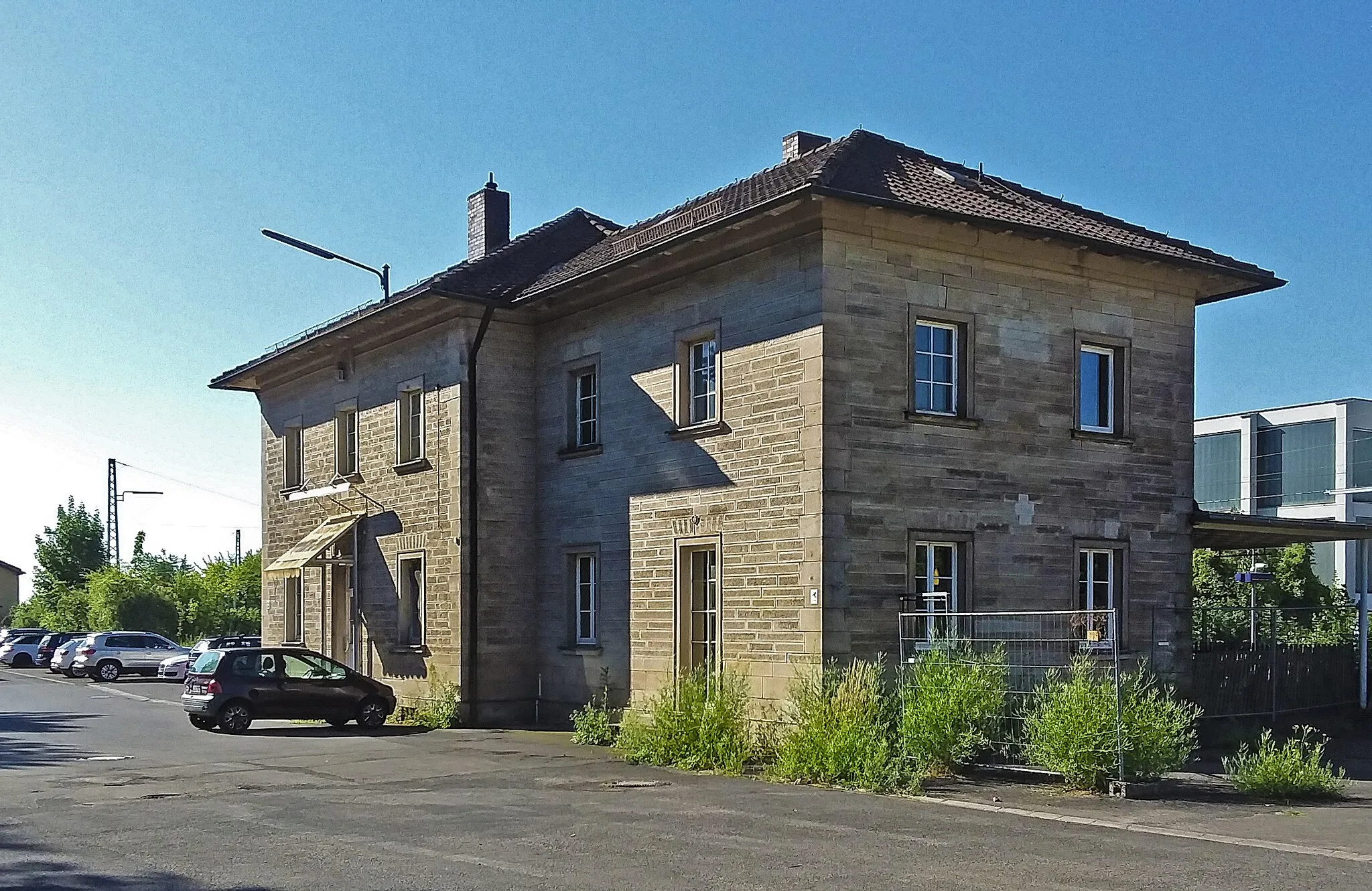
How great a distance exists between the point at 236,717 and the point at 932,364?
1218 cm

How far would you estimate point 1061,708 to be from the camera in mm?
14461

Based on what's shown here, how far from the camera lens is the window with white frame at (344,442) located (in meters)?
27.7

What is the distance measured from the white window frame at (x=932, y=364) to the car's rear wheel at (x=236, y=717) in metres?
11.7

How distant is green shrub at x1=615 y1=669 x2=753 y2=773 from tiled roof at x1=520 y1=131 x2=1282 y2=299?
592 centimetres

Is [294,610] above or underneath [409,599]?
underneath

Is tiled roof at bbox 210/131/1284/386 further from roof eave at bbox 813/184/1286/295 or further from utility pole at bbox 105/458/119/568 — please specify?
utility pole at bbox 105/458/119/568

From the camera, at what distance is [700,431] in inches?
755

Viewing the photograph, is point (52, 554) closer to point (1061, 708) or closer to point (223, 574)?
point (223, 574)

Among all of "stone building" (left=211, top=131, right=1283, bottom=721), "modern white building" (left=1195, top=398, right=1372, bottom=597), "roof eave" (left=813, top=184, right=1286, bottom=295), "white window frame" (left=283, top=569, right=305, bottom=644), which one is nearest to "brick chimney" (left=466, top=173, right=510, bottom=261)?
"stone building" (left=211, top=131, right=1283, bottom=721)

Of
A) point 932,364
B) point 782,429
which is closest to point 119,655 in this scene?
point 782,429

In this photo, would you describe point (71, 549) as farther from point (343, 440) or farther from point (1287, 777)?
point (1287, 777)

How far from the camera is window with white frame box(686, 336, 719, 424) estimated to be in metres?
19.5

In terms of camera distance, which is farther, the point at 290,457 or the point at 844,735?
the point at 290,457

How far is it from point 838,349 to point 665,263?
352 centimetres
